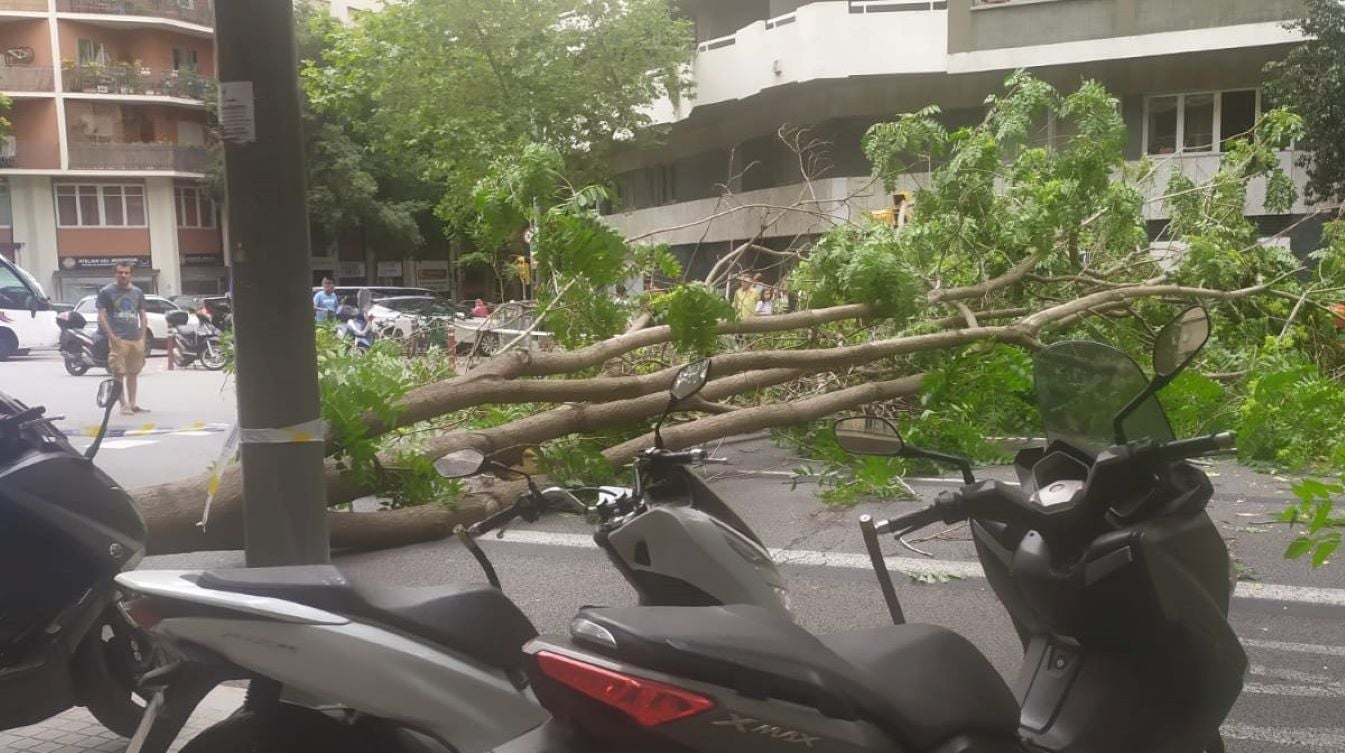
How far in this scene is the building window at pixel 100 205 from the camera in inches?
235

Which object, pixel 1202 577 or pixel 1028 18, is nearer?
pixel 1202 577

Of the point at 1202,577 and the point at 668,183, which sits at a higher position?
the point at 668,183

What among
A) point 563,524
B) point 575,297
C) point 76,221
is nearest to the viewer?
point 76,221

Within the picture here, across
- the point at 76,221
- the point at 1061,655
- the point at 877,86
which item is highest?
the point at 877,86

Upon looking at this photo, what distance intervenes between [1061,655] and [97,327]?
456cm

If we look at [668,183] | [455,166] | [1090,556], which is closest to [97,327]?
[1090,556]

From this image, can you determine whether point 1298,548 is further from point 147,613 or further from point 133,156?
point 133,156

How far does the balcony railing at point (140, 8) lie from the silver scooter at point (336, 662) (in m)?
3.26

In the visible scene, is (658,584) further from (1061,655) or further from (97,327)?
(97,327)

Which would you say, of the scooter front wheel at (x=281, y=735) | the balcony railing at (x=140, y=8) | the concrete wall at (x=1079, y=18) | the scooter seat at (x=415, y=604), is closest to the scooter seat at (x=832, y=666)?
the scooter seat at (x=415, y=604)

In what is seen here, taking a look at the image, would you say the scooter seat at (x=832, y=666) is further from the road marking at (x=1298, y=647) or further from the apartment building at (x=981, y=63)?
the apartment building at (x=981, y=63)

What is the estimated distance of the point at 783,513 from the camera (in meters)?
7.62

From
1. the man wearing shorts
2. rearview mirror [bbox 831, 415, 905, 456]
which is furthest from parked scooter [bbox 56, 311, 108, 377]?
rearview mirror [bbox 831, 415, 905, 456]

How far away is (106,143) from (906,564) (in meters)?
5.14
